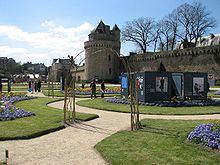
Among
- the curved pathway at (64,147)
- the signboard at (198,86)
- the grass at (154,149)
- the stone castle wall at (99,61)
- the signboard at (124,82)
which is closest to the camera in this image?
the grass at (154,149)

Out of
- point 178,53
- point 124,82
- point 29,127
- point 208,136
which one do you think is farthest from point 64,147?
point 178,53

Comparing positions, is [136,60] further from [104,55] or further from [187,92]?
[187,92]

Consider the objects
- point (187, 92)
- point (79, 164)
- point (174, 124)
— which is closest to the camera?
point (79, 164)

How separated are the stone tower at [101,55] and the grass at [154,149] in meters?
54.8

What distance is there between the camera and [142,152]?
6.92 metres

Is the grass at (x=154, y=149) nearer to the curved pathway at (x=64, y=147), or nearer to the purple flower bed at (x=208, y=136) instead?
the purple flower bed at (x=208, y=136)

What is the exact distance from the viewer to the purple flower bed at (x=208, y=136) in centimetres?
722

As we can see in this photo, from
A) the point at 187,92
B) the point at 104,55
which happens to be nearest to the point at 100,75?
the point at 104,55

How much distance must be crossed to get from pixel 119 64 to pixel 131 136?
197 ft

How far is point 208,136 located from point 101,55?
58.4 meters

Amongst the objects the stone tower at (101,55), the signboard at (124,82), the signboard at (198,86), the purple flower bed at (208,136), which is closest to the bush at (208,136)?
the purple flower bed at (208,136)

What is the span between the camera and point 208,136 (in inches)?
297

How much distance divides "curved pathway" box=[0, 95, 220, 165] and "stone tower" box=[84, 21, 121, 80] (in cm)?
5364

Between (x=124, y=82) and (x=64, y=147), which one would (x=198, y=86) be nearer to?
(x=124, y=82)
